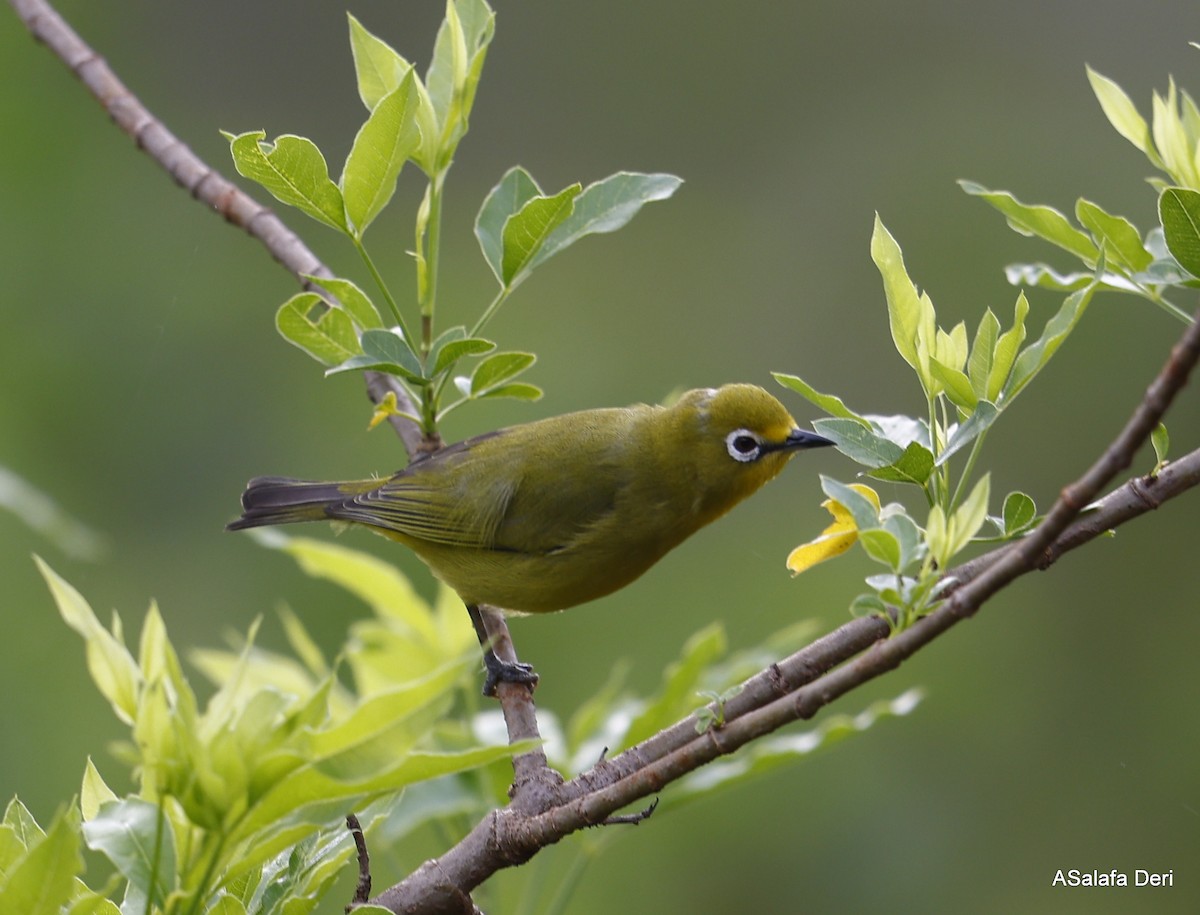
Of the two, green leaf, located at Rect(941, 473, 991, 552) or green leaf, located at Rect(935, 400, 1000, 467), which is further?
green leaf, located at Rect(935, 400, 1000, 467)

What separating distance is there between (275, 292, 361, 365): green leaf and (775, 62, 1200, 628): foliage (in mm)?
1258

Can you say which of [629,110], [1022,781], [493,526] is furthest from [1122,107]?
[629,110]

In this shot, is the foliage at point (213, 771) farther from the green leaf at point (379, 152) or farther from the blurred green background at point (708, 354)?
the blurred green background at point (708, 354)

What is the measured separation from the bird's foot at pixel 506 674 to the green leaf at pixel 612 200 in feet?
3.62

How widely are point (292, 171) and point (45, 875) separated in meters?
1.51

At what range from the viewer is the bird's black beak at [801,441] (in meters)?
3.47

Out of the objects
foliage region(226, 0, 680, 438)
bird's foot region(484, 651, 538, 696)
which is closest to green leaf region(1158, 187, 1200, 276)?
foliage region(226, 0, 680, 438)

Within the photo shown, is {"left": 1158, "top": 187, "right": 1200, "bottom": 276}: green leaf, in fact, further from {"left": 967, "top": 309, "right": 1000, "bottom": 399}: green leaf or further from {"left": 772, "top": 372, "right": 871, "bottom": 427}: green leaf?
{"left": 772, "top": 372, "right": 871, "bottom": 427}: green leaf

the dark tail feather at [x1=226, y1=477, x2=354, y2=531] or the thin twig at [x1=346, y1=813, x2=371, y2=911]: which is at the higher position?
the dark tail feather at [x1=226, y1=477, x2=354, y2=531]

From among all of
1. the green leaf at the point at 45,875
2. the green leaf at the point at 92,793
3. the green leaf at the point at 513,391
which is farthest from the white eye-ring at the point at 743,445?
the green leaf at the point at 45,875

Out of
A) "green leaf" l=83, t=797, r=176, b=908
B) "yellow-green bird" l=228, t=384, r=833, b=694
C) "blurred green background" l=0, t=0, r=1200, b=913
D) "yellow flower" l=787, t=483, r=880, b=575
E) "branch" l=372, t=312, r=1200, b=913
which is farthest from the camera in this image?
"blurred green background" l=0, t=0, r=1200, b=913

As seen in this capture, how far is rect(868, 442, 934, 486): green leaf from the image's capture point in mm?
1991

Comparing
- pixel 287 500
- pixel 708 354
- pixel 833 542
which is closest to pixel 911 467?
pixel 833 542

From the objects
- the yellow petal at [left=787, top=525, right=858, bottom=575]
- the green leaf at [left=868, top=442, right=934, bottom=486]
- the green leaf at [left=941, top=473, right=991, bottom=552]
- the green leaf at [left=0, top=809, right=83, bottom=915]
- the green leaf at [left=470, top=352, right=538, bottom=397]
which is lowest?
the green leaf at [left=0, top=809, right=83, bottom=915]
